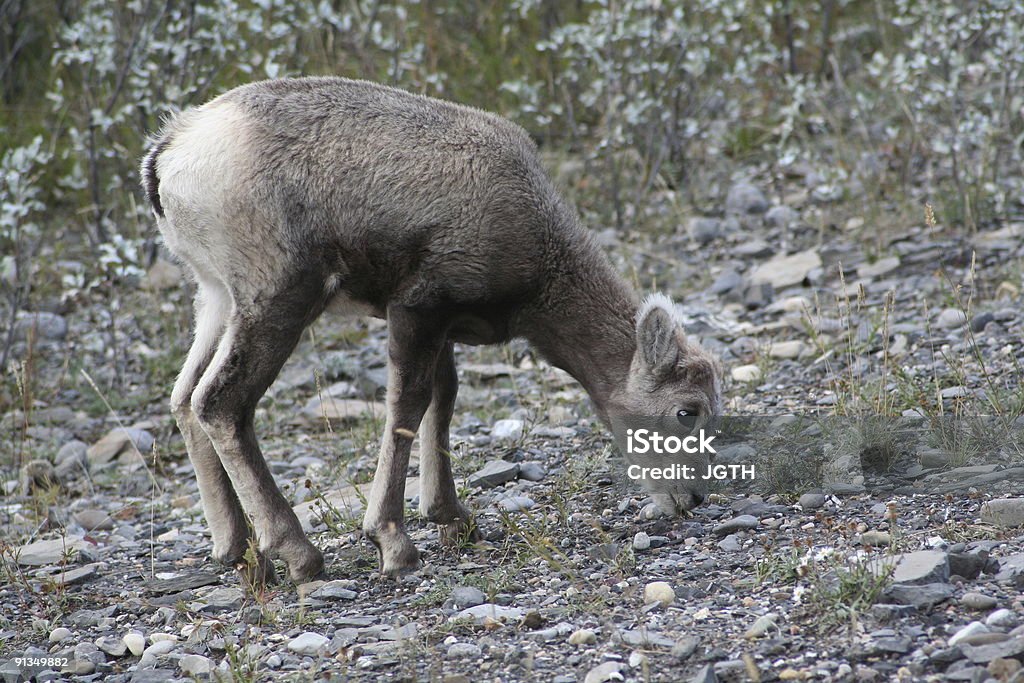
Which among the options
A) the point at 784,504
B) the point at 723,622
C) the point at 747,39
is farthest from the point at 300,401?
the point at 747,39

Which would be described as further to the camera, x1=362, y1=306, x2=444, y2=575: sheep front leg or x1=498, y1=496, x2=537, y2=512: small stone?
x1=498, y1=496, x2=537, y2=512: small stone

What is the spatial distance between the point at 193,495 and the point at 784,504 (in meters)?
4.01

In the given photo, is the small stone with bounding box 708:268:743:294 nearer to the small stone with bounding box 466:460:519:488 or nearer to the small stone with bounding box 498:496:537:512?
the small stone with bounding box 466:460:519:488

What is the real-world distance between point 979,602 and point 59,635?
4019mm

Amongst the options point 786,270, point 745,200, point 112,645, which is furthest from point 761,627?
point 745,200

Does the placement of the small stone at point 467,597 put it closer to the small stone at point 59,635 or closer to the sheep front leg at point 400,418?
the sheep front leg at point 400,418

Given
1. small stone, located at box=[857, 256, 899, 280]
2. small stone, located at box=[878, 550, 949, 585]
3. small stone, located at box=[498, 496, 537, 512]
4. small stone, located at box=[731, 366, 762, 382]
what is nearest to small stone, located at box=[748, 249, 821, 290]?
small stone, located at box=[857, 256, 899, 280]

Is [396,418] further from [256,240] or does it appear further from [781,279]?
[781,279]

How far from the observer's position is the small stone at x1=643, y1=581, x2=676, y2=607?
4.91 meters

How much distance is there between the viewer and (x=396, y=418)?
5.95 m

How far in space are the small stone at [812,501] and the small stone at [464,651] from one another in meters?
1.97

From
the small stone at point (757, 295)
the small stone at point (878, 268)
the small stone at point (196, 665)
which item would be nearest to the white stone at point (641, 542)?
the small stone at point (196, 665)

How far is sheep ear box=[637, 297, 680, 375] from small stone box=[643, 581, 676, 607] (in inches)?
55.7

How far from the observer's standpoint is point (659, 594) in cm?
496
